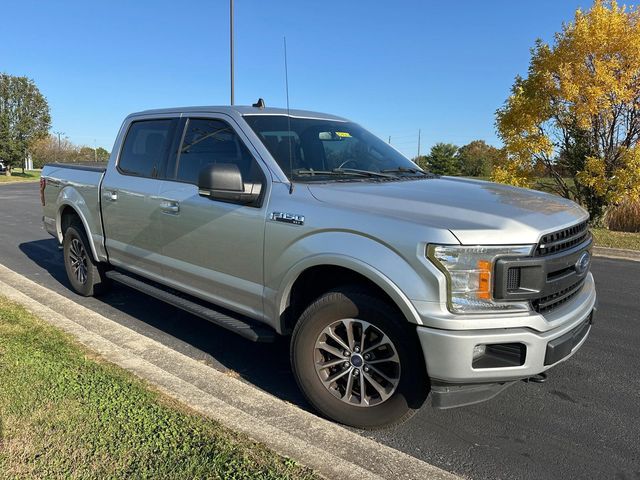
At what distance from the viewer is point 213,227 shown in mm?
3723

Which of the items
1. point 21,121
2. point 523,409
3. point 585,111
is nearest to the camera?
point 523,409

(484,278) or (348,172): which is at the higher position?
(348,172)

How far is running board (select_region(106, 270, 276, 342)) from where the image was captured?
350 cm

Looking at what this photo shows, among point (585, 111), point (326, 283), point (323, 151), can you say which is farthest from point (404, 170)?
point (585, 111)

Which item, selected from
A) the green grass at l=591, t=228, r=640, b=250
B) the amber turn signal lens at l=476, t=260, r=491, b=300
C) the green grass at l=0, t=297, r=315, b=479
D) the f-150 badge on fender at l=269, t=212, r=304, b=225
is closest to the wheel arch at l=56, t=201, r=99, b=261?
the green grass at l=0, t=297, r=315, b=479

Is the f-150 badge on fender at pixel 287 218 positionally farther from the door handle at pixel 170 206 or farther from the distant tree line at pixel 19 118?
the distant tree line at pixel 19 118

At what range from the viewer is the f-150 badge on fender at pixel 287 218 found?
125 inches

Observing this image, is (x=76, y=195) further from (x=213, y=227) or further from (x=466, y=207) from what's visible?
(x=466, y=207)

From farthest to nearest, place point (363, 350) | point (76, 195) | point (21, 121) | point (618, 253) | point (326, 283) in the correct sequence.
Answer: point (21, 121) → point (618, 253) → point (76, 195) → point (326, 283) → point (363, 350)

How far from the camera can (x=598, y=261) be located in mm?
8867

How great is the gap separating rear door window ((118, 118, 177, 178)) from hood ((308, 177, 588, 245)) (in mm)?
1842

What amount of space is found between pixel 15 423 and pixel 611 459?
3217 mm

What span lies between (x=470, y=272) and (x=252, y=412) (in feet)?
5.00

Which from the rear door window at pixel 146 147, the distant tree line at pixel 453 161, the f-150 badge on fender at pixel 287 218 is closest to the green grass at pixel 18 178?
the distant tree line at pixel 453 161
